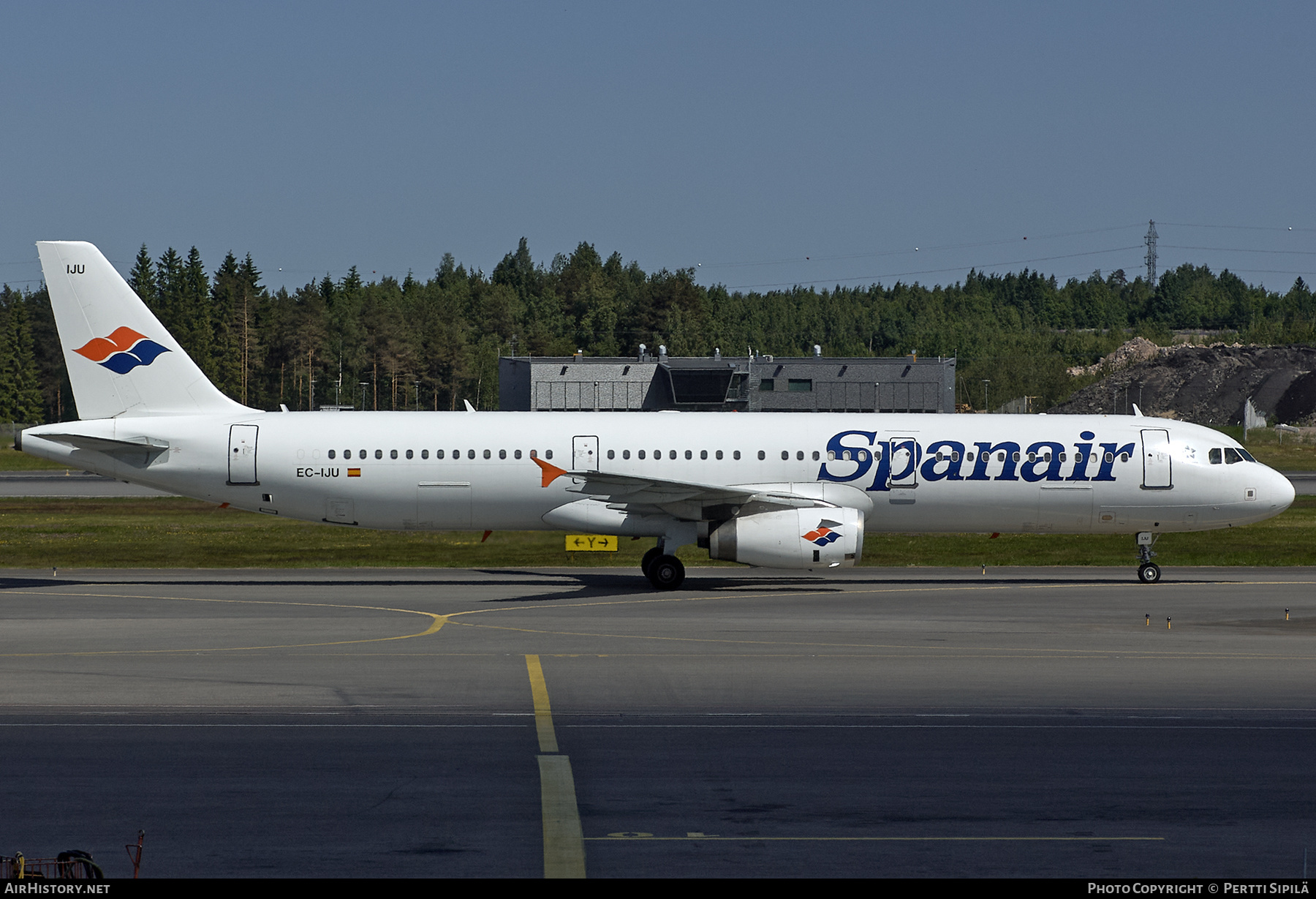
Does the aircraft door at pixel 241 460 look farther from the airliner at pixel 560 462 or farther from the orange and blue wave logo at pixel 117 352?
the orange and blue wave logo at pixel 117 352

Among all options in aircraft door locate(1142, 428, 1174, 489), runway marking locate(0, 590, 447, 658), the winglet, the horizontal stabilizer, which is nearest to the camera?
runway marking locate(0, 590, 447, 658)

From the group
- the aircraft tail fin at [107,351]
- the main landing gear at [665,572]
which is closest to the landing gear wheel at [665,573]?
the main landing gear at [665,572]

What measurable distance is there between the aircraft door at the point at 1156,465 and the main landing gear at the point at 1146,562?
1.47m

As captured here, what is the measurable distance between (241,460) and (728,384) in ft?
211

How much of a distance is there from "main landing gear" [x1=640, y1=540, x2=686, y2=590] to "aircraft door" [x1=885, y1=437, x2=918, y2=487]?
5.82 meters

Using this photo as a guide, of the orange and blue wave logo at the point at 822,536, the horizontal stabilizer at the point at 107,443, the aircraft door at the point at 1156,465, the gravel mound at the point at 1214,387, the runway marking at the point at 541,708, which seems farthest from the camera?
the gravel mound at the point at 1214,387

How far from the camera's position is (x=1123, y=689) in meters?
20.1

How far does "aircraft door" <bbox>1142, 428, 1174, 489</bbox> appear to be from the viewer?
113 feet

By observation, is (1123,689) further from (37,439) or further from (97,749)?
(37,439)

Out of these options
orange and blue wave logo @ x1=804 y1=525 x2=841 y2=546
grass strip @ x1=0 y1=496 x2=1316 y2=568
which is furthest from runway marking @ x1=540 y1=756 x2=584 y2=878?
grass strip @ x1=0 y1=496 x2=1316 y2=568

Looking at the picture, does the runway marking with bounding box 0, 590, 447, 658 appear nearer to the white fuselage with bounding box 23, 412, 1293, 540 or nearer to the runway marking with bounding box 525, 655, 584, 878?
the white fuselage with bounding box 23, 412, 1293, 540

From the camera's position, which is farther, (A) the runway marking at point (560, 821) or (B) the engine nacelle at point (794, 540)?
(B) the engine nacelle at point (794, 540)

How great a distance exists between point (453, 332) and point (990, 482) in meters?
161

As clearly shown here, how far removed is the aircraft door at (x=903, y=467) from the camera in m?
34.2
